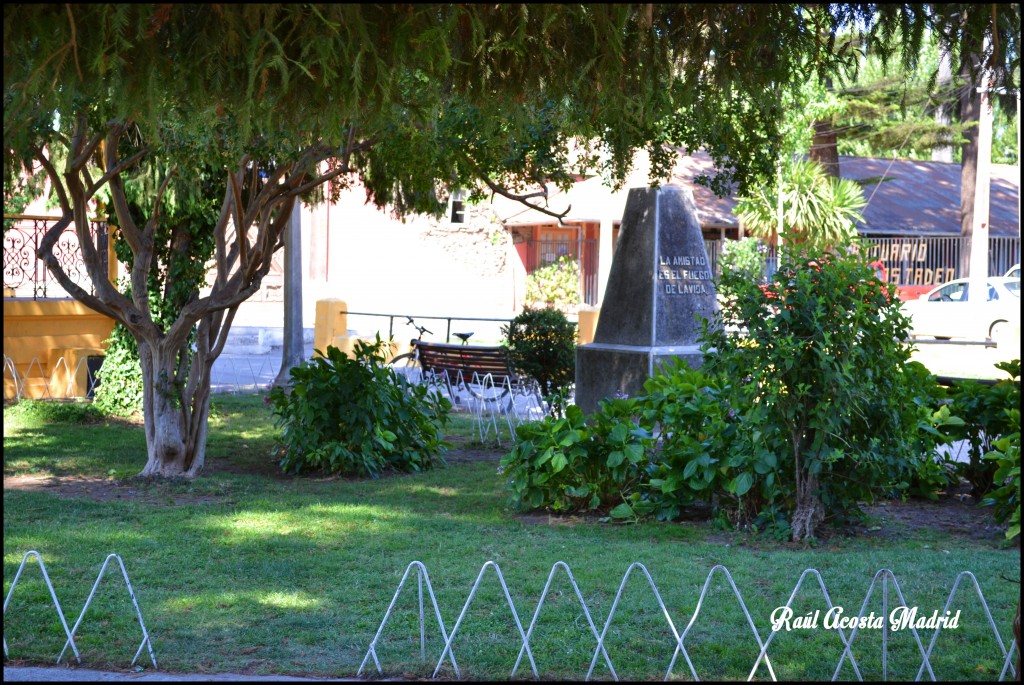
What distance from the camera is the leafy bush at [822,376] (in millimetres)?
6293

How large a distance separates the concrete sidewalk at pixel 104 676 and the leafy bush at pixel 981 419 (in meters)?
5.44

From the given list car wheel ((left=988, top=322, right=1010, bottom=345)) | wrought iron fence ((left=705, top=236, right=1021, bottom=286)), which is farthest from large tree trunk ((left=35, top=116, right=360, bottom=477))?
wrought iron fence ((left=705, top=236, right=1021, bottom=286))

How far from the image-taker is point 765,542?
6637 millimetres

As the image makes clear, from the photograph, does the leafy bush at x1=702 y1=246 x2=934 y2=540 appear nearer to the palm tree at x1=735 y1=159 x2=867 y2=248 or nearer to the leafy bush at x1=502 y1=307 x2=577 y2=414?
the leafy bush at x1=502 y1=307 x2=577 y2=414

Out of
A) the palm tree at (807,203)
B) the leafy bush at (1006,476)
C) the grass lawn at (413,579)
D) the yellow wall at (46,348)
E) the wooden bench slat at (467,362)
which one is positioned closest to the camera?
the grass lawn at (413,579)

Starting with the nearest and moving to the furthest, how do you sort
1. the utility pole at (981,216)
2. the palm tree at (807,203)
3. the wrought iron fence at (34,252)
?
1. the wrought iron fence at (34,252)
2. the utility pole at (981,216)
3. the palm tree at (807,203)

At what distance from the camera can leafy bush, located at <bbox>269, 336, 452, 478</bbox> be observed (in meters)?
9.32

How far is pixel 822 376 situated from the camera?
627cm

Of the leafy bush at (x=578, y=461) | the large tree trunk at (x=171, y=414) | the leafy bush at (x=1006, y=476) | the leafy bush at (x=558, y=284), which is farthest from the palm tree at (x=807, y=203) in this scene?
the leafy bush at (x=1006, y=476)

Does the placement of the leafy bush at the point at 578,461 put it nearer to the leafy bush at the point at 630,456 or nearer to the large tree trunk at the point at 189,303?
the leafy bush at the point at 630,456

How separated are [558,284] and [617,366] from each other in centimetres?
1784

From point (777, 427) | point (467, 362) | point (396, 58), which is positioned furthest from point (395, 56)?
point (467, 362)

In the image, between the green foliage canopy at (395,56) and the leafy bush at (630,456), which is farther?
the leafy bush at (630,456)

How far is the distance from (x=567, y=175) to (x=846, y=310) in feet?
11.1
